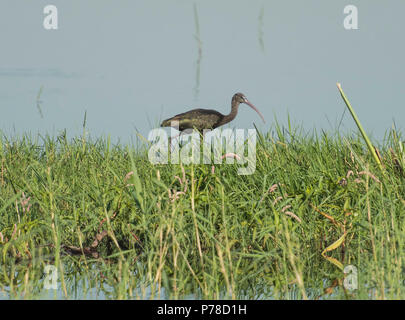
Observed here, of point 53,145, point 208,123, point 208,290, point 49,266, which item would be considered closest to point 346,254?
point 208,290

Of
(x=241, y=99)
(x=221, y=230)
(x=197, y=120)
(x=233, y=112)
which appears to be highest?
(x=241, y=99)

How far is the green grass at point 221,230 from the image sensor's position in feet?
13.4

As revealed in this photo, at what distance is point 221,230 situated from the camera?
5.04 meters

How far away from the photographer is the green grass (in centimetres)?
410

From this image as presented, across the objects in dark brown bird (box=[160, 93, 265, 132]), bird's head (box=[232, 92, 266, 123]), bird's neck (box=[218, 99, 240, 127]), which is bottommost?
dark brown bird (box=[160, 93, 265, 132])

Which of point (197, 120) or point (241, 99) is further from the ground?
point (241, 99)
